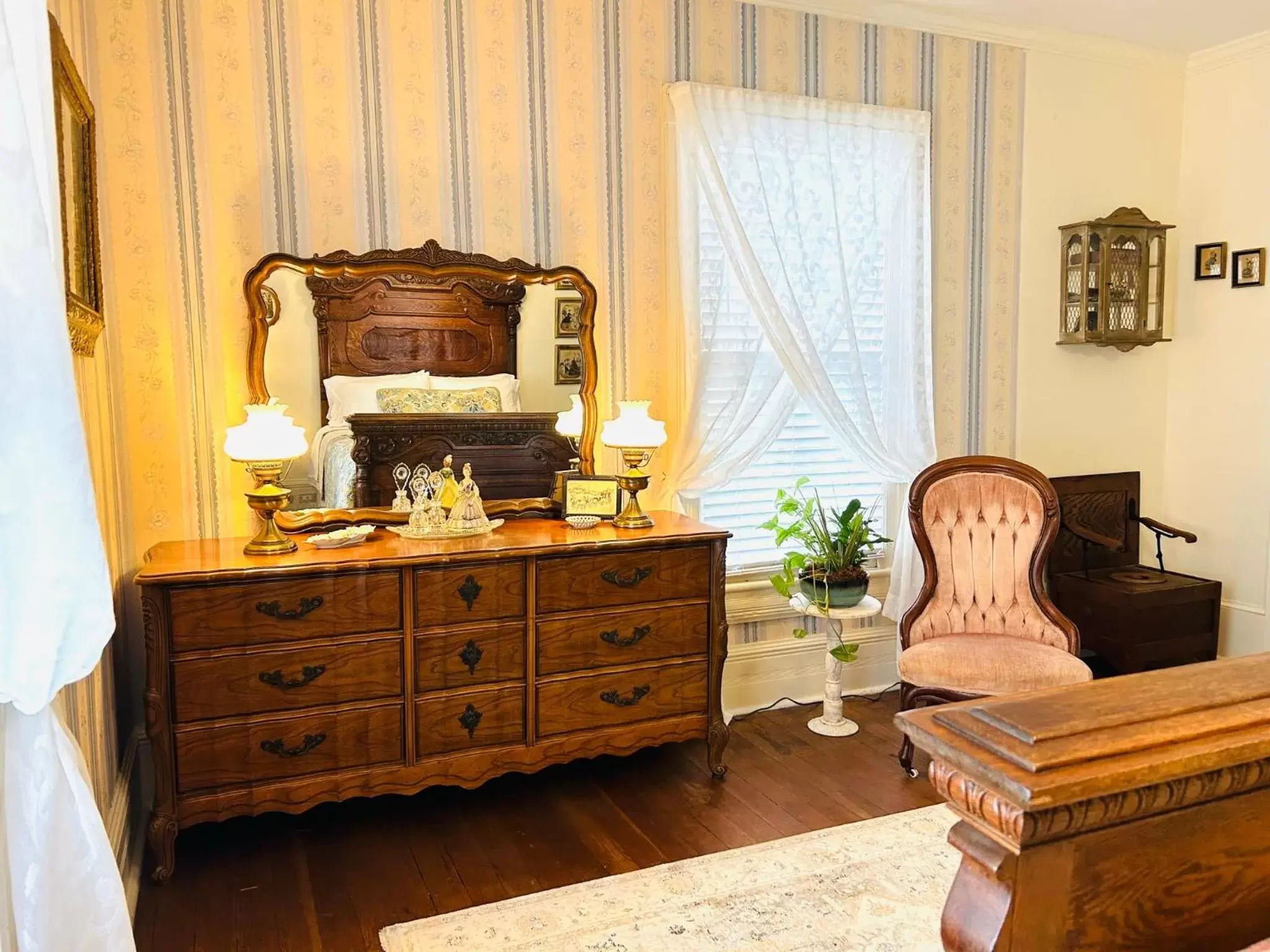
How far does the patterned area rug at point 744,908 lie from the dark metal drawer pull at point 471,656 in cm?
66

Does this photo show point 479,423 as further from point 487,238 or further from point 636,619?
point 636,619

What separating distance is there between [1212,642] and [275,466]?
152 inches

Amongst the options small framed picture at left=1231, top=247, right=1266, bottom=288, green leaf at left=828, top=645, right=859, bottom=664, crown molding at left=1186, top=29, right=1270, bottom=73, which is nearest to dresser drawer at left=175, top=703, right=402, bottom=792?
green leaf at left=828, top=645, right=859, bottom=664

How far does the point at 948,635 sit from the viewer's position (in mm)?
3326

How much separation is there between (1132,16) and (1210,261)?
1.19 meters

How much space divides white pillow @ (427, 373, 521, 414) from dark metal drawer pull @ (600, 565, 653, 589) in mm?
709

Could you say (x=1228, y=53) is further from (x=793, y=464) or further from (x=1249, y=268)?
(x=793, y=464)

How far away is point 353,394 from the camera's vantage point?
10.1 ft

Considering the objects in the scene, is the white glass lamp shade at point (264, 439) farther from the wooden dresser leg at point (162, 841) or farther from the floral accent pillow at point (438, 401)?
the wooden dresser leg at point (162, 841)

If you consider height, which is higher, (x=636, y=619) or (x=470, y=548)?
(x=470, y=548)

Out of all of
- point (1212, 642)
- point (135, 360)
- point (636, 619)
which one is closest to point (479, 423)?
point (636, 619)

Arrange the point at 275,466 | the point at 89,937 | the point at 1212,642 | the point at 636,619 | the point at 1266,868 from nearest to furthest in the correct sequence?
the point at 1266,868 → the point at 89,937 → the point at 275,466 → the point at 636,619 → the point at 1212,642

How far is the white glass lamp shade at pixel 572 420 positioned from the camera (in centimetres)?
335

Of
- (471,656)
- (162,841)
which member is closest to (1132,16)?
(471,656)
